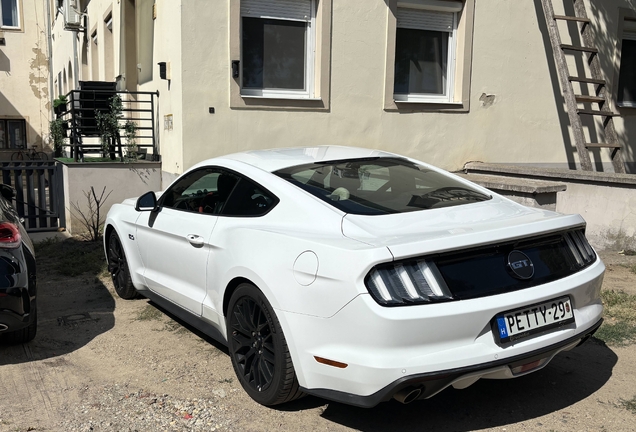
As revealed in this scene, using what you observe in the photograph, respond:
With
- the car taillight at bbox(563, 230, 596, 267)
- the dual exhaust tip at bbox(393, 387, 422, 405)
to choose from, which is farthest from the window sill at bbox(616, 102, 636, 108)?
the dual exhaust tip at bbox(393, 387, 422, 405)

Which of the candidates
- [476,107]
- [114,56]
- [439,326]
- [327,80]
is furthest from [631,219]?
[114,56]

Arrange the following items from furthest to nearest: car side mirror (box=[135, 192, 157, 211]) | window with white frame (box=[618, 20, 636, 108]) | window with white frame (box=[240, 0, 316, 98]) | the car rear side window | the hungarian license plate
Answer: window with white frame (box=[618, 20, 636, 108])
window with white frame (box=[240, 0, 316, 98])
car side mirror (box=[135, 192, 157, 211])
the car rear side window
the hungarian license plate

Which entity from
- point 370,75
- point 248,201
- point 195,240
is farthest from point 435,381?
point 370,75

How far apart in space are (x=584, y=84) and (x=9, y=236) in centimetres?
978

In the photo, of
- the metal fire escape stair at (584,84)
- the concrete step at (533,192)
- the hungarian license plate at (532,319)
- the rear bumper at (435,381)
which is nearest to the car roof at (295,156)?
the rear bumper at (435,381)

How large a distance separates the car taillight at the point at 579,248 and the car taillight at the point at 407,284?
100 centimetres

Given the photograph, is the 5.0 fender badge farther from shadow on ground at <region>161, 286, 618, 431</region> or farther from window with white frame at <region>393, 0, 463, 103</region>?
window with white frame at <region>393, 0, 463, 103</region>

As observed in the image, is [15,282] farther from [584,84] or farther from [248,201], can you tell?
[584,84]

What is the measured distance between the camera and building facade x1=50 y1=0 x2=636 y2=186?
27.8 ft

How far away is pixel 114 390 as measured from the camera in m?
3.85

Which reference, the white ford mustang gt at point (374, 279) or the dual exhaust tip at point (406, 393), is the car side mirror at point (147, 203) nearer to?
the white ford mustang gt at point (374, 279)

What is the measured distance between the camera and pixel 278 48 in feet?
29.4

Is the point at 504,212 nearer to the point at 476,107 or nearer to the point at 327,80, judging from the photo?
the point at 327,80

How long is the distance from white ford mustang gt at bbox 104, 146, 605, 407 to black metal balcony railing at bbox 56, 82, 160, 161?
5770 mm
